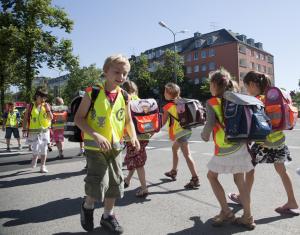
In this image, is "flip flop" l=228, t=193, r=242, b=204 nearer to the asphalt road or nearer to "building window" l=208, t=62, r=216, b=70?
the asphalt road

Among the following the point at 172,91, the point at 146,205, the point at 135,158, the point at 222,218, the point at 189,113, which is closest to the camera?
the point at 222,218

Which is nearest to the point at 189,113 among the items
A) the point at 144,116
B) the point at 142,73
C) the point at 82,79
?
the point at 144,116

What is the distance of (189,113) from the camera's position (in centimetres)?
518

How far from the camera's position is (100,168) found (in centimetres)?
334

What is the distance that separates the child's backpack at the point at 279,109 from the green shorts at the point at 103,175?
1.76 metres

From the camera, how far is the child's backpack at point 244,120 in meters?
3.21

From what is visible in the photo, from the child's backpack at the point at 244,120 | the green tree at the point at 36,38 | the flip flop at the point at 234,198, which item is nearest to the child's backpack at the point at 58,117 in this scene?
the flip flop at the point at 234,198

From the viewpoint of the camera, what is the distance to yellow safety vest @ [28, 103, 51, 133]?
704cm

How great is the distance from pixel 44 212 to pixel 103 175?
142 cm

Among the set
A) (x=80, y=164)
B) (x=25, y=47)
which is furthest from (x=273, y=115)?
(x=25, y=47)

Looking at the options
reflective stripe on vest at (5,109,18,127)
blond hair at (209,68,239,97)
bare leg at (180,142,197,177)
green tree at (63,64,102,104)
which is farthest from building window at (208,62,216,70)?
blond hair at (209,68,239,97)

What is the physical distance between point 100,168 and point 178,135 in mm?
2293

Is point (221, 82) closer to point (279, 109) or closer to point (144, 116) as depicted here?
point (279, 109)

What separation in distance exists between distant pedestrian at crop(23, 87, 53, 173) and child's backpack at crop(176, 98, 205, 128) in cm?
330
